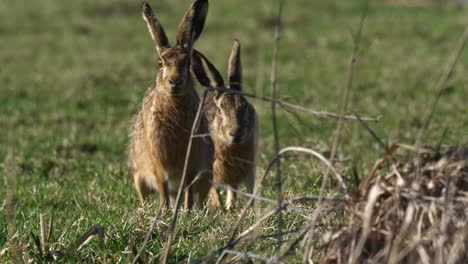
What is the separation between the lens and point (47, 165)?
7.84 meters

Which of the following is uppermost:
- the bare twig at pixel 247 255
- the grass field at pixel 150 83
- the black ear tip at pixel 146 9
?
the black ear tip at pixel 146 9

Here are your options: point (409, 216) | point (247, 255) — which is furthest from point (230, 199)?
point (409, 216)

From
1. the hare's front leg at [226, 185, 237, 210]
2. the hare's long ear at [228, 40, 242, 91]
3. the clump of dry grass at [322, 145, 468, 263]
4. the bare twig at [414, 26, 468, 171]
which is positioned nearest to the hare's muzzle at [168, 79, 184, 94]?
the hare's front leg at [226, 185, 237, 210]

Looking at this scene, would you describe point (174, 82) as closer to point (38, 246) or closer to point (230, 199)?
point (230, 199)

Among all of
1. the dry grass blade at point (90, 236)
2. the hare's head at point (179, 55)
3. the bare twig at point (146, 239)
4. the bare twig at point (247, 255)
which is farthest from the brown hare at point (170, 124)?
the bare twig at point (247, 255)

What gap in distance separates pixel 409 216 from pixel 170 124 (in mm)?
2860

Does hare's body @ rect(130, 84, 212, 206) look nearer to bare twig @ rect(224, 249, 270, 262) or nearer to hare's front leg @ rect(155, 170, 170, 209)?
hare's front leg @ rect(155, 170, 170, 209)

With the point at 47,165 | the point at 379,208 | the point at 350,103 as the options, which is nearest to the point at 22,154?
the point at 47,165

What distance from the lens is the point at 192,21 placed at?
213 inches

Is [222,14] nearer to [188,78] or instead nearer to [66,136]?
[66,136]

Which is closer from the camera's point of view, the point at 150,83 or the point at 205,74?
the point at 205,74

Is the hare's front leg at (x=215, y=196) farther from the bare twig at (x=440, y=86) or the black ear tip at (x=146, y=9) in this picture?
the bare twig at (x=440, y=86)

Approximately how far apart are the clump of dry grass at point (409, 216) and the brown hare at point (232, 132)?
283 centimetres

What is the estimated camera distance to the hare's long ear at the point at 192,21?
5438mm
